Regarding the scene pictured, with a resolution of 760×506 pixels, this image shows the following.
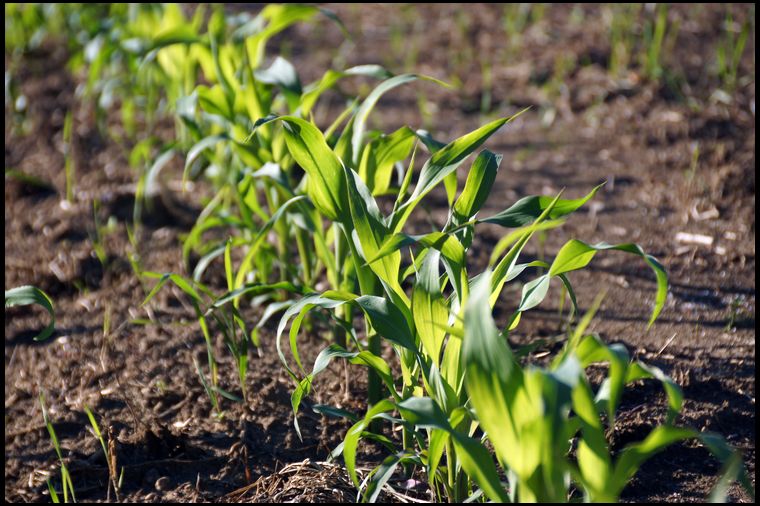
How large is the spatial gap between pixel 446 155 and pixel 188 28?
1.29 meters

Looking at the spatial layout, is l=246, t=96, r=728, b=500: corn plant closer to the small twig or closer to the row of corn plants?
the row of corn plants

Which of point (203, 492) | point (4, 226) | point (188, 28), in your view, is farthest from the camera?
point (4, 226)

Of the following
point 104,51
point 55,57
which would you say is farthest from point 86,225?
point 55,57

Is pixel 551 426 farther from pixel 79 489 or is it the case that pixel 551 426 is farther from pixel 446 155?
pixel 79 489

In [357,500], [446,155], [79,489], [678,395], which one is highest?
[446,155]

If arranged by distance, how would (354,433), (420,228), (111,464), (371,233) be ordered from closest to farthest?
1. (354,433)
2. (371,233)
3. (111,464)
4. (420,228)

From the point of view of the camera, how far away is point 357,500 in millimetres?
1584

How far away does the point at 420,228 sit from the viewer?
276cm

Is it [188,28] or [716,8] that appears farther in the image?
[716,8]

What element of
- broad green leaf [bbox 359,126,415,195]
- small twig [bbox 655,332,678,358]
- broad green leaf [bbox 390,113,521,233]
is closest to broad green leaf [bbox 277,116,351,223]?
broad green leaf [bbox 390,113,521,233]

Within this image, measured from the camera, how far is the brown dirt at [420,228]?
189 centimetres

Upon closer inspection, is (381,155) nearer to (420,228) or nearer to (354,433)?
(354,433)

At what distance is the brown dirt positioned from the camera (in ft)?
6.21

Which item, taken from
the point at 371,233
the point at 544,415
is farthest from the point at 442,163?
the point at 544,415
